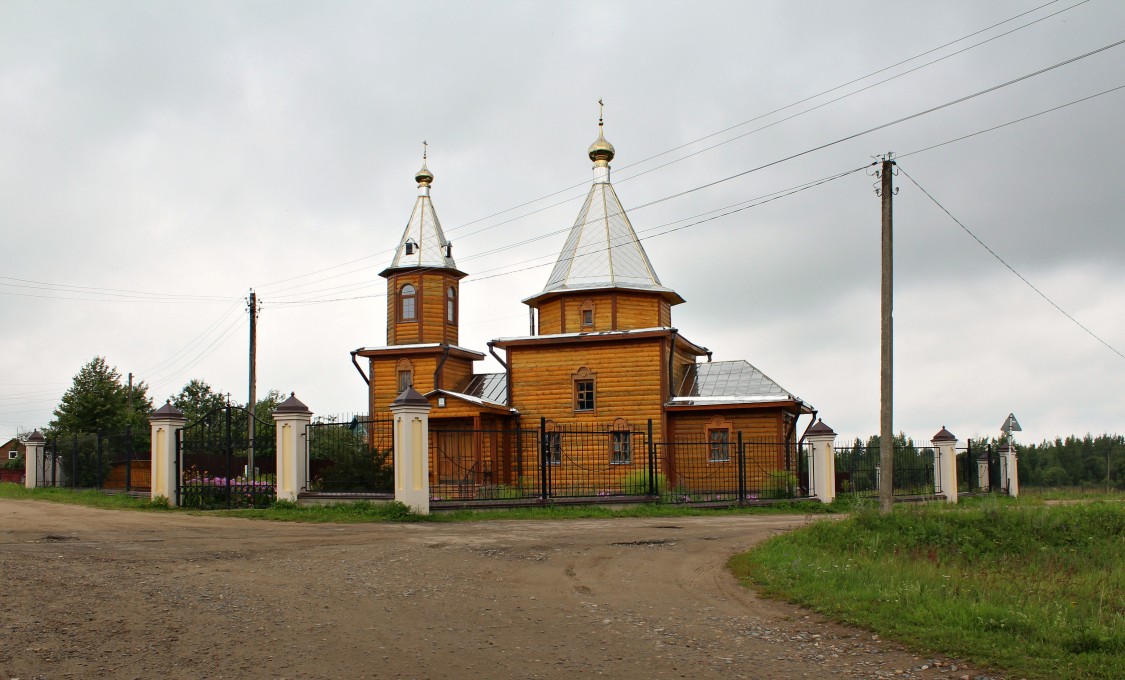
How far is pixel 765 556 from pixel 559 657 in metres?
4.99

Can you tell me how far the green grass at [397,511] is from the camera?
1503cm

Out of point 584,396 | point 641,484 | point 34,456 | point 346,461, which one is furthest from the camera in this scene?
point 584,396

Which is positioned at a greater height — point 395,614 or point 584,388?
point 584,388

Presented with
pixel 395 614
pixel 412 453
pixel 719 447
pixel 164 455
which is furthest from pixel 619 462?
A: pixel 395 614

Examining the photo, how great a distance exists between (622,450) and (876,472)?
730 centimetres

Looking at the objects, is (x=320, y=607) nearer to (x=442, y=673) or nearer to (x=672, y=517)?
(x=442, y=673)

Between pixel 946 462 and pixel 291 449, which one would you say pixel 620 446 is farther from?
pixel 291 449

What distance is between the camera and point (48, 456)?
24641mm

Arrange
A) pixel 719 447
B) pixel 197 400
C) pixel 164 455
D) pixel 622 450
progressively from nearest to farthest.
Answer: pixel 164 455 < pixel 622 450 < pixel 719 447 < pixel 197 400

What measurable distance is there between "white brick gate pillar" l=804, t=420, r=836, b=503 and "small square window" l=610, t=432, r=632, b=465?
539 centimetres

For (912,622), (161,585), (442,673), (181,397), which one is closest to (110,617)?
(161,585)

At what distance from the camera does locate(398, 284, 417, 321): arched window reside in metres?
28.9

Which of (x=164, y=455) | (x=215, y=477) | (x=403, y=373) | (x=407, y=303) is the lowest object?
(x=215, y=477)

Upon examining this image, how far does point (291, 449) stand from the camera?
53.8ft
